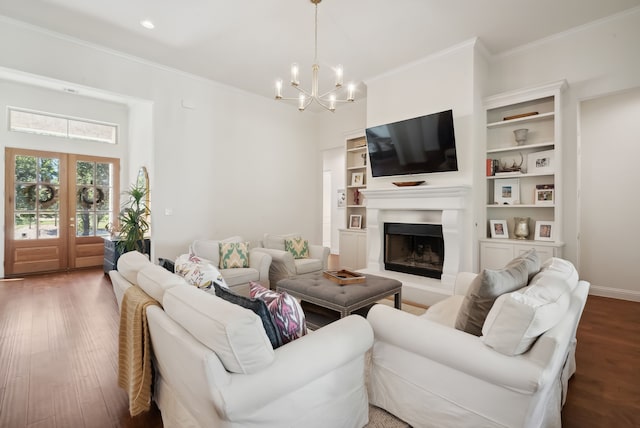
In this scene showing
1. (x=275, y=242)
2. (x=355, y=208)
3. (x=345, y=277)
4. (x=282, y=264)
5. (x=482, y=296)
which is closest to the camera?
(x=482, y=296)

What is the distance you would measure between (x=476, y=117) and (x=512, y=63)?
965mm

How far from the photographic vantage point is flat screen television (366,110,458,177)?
4008 millimetres

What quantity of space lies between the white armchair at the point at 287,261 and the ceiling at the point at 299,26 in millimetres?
2640

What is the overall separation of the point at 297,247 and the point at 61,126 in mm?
5170

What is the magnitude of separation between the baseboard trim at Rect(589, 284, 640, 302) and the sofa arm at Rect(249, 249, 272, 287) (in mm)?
4282

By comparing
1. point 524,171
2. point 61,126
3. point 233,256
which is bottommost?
point 233,256

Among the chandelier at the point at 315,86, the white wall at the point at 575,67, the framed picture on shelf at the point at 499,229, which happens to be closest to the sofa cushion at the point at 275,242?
the chandelier at the point at 315,86

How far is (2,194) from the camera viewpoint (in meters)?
5.25

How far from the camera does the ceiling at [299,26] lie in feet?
10.3

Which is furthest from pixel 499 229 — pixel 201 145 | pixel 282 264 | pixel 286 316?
pixel 201 145

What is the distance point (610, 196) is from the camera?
4156mm

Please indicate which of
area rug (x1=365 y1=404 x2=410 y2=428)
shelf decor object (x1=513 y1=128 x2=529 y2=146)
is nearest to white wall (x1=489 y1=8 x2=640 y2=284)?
shelf decor object (x1=513 y1=128 x2=529 y2=146)

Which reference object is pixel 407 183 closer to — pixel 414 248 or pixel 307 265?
pixel 414 248

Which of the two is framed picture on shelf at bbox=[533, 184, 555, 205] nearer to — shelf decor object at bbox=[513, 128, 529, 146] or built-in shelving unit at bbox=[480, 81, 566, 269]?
built-in shelving unit at bbox=[480, 81, 566, 269]
